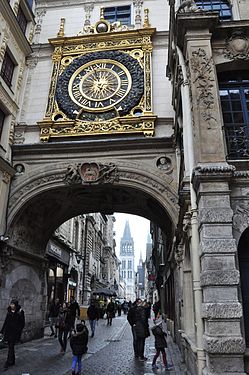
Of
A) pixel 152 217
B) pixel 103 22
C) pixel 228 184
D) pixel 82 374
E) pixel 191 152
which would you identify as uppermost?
pixel 103 22

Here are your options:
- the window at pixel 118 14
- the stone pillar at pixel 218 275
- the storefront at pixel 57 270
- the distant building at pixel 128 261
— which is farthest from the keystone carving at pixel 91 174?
the distant building at pixel 128 261

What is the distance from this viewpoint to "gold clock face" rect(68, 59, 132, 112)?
13.5 metres

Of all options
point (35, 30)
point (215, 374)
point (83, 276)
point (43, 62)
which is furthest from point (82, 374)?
point (83, 276)

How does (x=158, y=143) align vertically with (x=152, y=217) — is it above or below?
above

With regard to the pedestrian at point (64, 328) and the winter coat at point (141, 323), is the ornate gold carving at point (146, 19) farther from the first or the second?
the pedestrian at point (64, 328)

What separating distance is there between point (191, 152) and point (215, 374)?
4.17 m

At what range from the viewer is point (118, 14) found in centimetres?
1589

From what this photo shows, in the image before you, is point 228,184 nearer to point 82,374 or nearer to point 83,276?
point 82,374

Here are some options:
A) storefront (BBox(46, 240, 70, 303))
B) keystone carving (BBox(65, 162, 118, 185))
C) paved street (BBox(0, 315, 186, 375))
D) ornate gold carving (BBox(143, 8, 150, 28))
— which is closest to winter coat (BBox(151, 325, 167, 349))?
paved street (BBox(0, 315, 186, 375))

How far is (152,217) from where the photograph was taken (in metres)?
15.5

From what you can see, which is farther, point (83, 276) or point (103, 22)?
point (83, 276)

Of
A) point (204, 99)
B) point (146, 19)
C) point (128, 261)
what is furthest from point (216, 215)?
point (128, 261)

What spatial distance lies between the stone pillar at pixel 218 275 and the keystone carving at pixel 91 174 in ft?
19.8

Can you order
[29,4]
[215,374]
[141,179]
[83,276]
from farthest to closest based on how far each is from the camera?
[83,276], [29,4], [141,179], [215,374]
